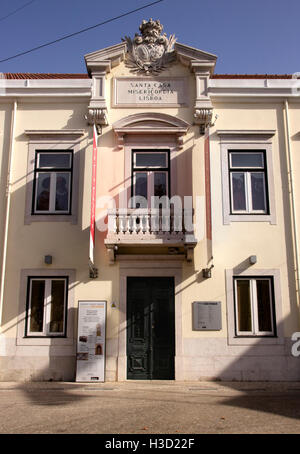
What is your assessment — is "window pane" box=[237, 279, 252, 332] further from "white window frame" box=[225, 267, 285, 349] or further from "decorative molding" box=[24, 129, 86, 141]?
"decorative molding" box=[24, 129, 86, 141]

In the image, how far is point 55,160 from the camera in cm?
1216

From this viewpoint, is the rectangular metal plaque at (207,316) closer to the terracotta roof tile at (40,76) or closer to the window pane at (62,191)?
the window pane at (62,191)

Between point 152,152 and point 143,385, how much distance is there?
595 cm

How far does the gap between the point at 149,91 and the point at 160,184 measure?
2.68 metres

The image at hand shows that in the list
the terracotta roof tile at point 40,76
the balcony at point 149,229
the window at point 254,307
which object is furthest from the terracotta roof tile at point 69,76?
the window at point 254,307

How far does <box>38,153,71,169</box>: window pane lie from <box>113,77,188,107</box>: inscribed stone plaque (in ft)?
6.59

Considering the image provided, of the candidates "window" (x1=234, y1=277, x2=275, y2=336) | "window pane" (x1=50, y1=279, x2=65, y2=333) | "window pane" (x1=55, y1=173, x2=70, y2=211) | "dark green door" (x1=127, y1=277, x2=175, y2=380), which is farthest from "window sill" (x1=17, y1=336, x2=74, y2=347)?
"window" (x1=234, y1=277, x2=275, y2=336)

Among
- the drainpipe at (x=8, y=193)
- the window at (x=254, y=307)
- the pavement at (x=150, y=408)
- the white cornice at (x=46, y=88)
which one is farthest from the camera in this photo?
the white cornice at (x=46, y=88)

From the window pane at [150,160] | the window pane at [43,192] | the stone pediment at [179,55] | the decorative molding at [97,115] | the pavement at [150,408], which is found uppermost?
the stone pediment at [179,55]

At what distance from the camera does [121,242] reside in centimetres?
1078

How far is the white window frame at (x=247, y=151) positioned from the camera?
38.3ft

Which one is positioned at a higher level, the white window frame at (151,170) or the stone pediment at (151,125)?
the stone pediment at (151,125)

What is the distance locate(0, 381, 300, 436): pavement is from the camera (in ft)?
21.6
